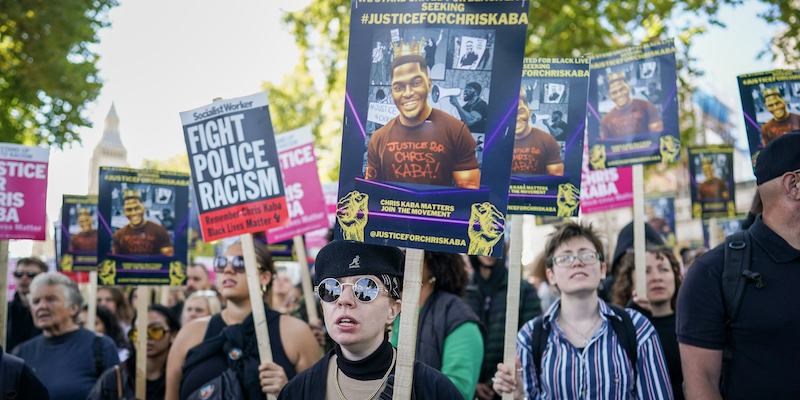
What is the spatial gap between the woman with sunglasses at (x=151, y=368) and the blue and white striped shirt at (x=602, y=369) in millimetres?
3094

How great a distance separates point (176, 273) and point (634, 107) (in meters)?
4.00

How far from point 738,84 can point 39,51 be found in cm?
1213

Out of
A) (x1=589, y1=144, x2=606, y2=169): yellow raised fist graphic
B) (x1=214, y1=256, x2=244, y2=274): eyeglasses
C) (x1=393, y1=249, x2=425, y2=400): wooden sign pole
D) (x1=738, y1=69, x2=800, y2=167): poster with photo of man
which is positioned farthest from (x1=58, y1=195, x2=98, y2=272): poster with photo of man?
(x1=738, y1=69, x2=800, y2=167): poster with photo of man

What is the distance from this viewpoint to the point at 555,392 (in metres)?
3.44

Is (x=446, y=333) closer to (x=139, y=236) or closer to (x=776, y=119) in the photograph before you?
(x=776, y=119)

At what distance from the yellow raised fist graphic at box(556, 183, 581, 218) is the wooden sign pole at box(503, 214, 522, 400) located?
322mm

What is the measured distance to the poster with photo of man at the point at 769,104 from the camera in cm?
463

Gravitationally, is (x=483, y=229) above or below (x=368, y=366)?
above

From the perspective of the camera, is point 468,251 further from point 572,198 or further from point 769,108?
point 769,108

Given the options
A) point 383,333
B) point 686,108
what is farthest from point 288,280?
point 686,108

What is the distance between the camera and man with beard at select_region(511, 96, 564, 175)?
399 cm

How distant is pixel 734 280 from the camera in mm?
2893

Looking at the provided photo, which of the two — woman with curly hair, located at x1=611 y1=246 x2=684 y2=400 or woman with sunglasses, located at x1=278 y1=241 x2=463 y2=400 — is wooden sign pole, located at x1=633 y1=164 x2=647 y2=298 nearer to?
woman with curly hair, located at x1=611 y1=246 x2=684 y2=400

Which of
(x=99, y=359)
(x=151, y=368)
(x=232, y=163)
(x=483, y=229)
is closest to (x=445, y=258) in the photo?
(x=232, y=163)
